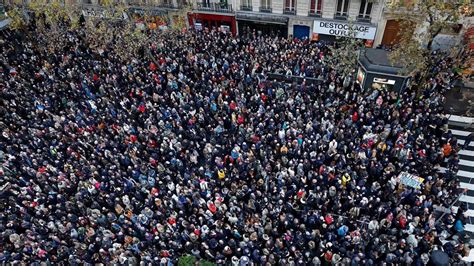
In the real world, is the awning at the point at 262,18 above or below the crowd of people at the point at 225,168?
above

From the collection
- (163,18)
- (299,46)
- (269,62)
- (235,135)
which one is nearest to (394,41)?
(299,46)

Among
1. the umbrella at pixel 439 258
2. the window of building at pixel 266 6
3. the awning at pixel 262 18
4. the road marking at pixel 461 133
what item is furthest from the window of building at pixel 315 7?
the umbrella at pixel 439 258

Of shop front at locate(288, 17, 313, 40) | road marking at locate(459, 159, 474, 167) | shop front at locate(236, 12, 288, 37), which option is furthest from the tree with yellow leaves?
shop front at locate(236, 12, 288, 37)

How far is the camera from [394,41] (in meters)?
26.5

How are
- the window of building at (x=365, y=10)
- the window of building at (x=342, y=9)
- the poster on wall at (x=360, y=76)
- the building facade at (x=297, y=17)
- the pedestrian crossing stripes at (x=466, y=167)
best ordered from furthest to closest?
1. the window of building at (x=342, y=9)
2. the building facade at (x=297, y=17)
3. the window of building at (x=365, y=10)
4. the poster on wall at (x=360, y=76)
5. the pedestrian crossing stripes at (x=466, y=167)

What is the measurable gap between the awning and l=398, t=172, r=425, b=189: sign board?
57.1ft

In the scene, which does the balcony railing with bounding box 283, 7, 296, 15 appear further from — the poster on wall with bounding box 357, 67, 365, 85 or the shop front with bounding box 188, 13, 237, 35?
the poster on wall with bounding box 357, 67, 365, 85

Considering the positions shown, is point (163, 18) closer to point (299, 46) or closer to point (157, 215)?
point (299, 46)

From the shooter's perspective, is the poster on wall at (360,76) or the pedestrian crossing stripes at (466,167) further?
the poster on wall at (360,76)

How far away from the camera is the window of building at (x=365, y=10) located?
2533 cm

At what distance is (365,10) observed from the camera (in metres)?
25.8

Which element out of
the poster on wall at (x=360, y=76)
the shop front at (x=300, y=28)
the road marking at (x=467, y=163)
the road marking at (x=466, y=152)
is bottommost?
the road marking at (x=467, y=163)

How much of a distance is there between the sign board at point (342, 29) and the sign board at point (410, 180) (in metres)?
13.6

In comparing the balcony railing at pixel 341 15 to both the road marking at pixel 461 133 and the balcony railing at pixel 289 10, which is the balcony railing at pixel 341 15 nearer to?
the balcony railing at pixel 289 10
